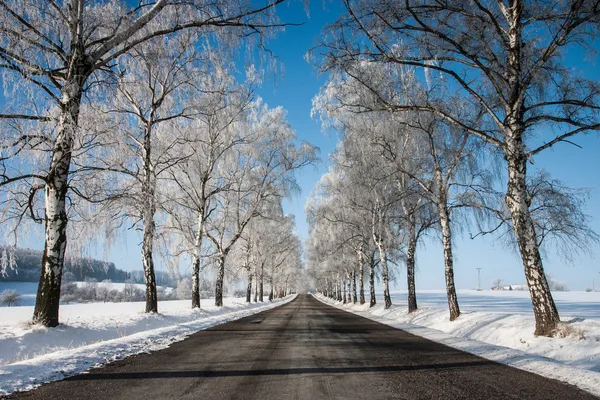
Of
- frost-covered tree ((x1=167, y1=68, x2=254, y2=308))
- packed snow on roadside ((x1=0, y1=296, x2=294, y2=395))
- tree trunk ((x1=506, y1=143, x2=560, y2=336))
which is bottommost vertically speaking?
packed snow on roadside ((x1=0, y1=296, x2=294, y2=395))

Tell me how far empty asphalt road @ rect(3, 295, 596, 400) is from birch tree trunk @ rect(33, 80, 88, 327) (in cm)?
318

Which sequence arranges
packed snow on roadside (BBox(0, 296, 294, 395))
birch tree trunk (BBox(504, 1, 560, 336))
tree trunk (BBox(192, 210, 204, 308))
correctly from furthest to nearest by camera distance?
tree trunk (BBox(192, 210, 204, 308))
birch tree trunk (BBox(504, 1, 560, 336))
packed snow on roadside (BBox(0, 296, 294, 395))

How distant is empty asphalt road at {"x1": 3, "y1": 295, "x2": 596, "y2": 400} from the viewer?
3.38m

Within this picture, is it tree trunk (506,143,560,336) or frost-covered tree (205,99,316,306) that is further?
frost-covered tree (205,99,316,306)

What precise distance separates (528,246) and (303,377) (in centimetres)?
611

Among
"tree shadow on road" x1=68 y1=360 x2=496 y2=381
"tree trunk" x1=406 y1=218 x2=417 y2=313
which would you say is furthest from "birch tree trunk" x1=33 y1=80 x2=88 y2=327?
"tree trunk" x1=406 y1=218 x2=417 y2=313

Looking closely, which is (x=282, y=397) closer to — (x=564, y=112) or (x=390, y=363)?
(x=390, y=363)

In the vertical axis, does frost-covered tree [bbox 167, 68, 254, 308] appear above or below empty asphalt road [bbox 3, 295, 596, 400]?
above

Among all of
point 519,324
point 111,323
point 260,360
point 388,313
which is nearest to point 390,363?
point 260,360

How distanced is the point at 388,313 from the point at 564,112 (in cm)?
1386

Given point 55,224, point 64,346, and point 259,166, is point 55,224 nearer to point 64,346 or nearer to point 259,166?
point 64,346

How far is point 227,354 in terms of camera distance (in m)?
5.57

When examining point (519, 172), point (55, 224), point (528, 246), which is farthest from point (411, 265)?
point (55, 224)

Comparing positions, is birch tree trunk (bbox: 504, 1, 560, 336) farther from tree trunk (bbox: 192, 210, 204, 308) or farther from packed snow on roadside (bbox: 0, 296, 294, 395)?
tree trunk (bbox: 192, 210, 204, 308)
